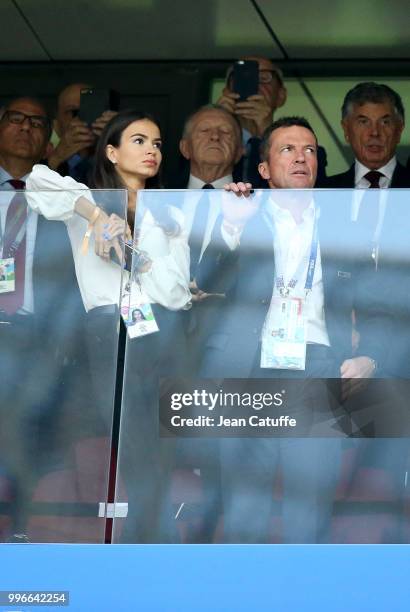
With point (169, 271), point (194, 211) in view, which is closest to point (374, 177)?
point (194, 211)

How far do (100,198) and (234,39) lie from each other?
4332 mm

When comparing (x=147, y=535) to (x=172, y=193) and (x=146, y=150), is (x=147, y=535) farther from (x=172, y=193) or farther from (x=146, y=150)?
(x=146, y=150)

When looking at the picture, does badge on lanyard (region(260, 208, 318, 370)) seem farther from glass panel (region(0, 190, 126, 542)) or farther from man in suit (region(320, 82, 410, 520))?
man in suit (region(320, 82, 410, 520))

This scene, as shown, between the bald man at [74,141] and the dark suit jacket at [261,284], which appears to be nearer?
the dark suit jacket at [261,284]

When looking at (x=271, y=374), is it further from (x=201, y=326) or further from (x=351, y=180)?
(x=351, y=180)

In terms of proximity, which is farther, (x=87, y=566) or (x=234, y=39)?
(x=234, y=39)

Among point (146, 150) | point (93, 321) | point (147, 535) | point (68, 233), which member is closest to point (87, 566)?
point (147, 535)

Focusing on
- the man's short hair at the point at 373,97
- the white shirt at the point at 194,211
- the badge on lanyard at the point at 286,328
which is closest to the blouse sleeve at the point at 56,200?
the white shirt at the point at 194,211

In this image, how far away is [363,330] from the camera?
16.2ft

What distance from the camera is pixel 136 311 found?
5051 mm

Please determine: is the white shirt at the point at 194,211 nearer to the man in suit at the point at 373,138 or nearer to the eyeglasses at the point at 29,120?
the man in suit at the point at 373,138

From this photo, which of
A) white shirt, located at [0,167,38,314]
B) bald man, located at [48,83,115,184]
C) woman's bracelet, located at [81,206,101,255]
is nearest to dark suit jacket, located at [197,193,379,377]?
woman's bracelet, located at [81,206,101,255]

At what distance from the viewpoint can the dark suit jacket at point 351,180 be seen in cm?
680

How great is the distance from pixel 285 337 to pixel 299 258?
297 mm
